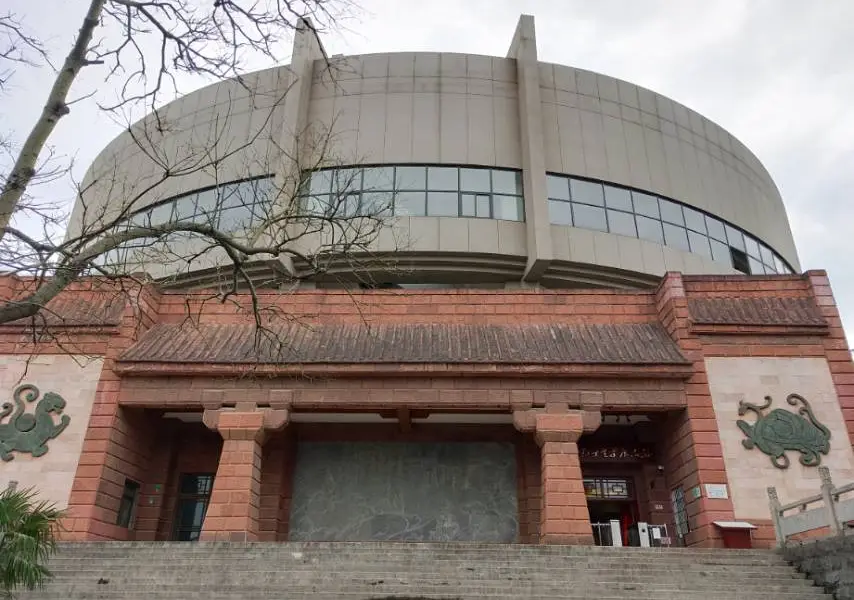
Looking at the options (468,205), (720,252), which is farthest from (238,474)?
(720,252)

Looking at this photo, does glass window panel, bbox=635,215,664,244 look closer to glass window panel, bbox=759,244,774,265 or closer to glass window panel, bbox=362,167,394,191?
glass window panel, bbox=759,244,774,265

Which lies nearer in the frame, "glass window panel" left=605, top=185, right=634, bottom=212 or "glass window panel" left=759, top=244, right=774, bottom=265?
"glass window panel" left=605, top=185, right=634, bottom=212

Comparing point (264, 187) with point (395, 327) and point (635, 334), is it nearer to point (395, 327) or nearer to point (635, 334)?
point (395, 327)

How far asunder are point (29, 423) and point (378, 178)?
526 inches

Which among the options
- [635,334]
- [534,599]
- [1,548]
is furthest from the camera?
[635,334]

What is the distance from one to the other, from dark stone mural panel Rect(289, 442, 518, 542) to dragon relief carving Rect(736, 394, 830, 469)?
6020 mm

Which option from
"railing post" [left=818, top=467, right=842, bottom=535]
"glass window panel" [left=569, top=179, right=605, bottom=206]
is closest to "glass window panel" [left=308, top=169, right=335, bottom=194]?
"glass window panel" [left=569, top=179, right=605, bottom=206]

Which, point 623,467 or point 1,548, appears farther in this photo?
point 623,467

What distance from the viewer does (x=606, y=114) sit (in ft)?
82.3

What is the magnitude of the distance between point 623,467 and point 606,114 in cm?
1443

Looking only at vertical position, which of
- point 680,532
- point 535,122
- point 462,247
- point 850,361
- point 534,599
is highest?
point 535,122

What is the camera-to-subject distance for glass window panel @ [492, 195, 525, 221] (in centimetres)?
2270

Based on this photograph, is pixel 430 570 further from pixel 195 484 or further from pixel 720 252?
pixel 720 252

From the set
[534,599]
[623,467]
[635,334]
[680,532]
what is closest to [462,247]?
[635,334]
